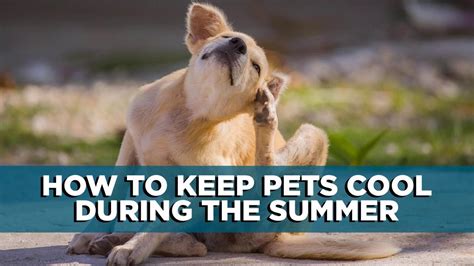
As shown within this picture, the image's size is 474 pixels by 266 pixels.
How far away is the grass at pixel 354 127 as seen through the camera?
24.6 ft

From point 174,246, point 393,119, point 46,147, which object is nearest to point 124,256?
point 174,246

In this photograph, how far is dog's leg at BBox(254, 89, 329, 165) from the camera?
4.19 meters

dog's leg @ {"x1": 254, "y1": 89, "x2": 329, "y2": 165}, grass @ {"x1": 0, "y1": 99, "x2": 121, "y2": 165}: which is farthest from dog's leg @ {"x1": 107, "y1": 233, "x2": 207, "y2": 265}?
grass @ {"x1": 0, "y1": 99, "x2": 121, "y2": 165}

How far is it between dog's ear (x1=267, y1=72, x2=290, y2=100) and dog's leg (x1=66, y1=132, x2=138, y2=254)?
2.32 ft

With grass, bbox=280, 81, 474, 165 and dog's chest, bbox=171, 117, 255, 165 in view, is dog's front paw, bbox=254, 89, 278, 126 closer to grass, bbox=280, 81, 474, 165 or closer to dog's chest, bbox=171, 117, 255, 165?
dog's chest, bbox=171, 117, 255, 165

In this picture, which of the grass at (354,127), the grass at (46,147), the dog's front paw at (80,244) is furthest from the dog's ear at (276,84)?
the grass at (46,147)

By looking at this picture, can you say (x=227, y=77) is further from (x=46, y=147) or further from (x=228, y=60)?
(x=46, y=147)

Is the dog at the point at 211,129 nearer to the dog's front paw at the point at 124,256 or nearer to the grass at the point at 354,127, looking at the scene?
the dog's front paw at the point at 124,256

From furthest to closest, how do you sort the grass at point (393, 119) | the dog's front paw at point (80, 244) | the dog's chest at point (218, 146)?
the grass at point (393, 119) → the dog's front paw at point (80, 244) → the dog's chest at point (218, 146)

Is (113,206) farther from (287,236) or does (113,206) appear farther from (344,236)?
(344,236)

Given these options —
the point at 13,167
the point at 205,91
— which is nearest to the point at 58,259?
the point at 205,91

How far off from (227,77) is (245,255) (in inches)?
32.9

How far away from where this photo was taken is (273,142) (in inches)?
171

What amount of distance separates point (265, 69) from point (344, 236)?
3.56 ft
